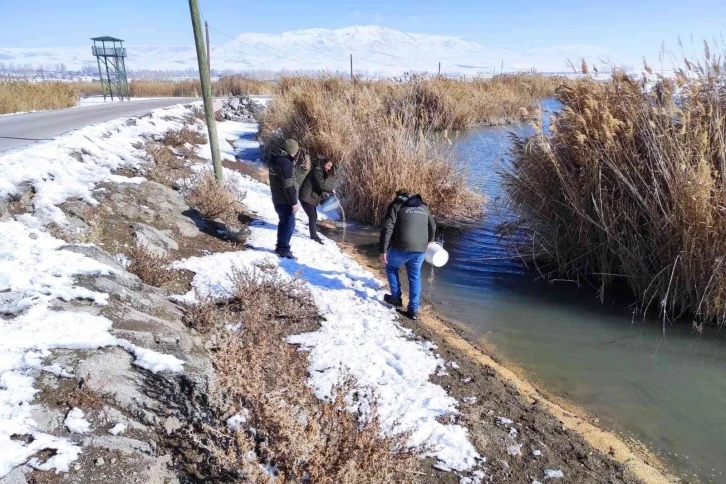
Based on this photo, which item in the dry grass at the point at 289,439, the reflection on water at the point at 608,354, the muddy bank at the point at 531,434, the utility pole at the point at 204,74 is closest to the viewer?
the dry grass at the point at 289,439

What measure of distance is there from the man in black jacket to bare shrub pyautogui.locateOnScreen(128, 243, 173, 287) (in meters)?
2.35

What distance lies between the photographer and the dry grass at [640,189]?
5379 mm

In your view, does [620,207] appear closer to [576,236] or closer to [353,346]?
[576,236]

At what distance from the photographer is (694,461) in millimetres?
3834

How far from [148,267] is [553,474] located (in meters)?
4.12

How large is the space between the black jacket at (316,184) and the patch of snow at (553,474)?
5298mm

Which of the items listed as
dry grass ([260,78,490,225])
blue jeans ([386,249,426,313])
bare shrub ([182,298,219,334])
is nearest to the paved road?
dry grass ([260,78,490,225])

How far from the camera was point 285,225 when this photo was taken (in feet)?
22.8

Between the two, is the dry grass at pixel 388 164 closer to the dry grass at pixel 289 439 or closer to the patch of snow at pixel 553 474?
the dry grass at pixel 289 439

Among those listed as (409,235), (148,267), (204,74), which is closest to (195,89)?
(204,74)

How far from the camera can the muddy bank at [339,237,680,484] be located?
3.40m

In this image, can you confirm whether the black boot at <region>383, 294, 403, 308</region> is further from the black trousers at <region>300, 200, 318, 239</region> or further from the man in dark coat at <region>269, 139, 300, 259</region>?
the black trousers at <region>300, 200, 318, 239</region>

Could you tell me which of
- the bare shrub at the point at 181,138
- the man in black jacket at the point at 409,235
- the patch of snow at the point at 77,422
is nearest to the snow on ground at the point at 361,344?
the man in black jacket at the point at 409,235

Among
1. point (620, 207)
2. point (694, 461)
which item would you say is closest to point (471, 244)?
point (620, 207)
